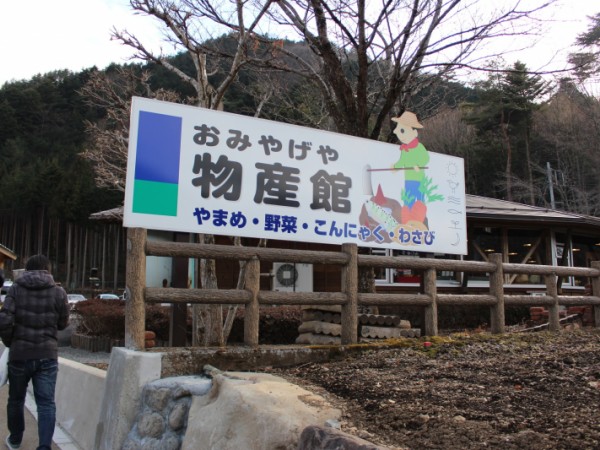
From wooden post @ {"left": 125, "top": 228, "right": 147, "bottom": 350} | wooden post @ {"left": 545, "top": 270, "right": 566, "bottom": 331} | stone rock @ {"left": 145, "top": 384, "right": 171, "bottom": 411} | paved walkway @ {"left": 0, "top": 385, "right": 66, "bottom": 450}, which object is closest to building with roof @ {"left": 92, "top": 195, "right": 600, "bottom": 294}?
wooden post @ {"left": 545, "top": 270, "right": 566, "bottom": 331}

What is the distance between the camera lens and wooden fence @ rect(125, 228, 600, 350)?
16.0 feet

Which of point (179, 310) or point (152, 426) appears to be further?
point (179, 310)

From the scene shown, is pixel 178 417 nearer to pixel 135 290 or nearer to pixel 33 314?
pixel 135 290

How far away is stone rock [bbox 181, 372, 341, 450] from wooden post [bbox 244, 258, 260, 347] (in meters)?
0.98

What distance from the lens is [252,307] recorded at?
17.6 ft

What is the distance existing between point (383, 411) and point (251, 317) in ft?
6.53

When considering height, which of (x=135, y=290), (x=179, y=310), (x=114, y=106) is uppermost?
(x=114, y=106)

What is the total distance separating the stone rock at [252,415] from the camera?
3418mm

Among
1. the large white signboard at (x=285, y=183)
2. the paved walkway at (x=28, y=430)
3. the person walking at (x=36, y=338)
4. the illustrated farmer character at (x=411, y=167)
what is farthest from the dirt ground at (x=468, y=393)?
the paved walkway at (x=28, y=430)

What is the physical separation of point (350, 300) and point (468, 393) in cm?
209

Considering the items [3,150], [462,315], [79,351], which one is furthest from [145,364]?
[3,150]

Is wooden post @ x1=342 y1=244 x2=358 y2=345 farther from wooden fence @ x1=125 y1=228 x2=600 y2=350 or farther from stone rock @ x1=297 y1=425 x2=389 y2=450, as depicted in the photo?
stone rock @ x1=297 y1=425 x2=389 y2=450

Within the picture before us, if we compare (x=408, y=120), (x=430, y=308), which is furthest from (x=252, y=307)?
(x=408, y=120)

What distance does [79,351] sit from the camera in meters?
12.9
